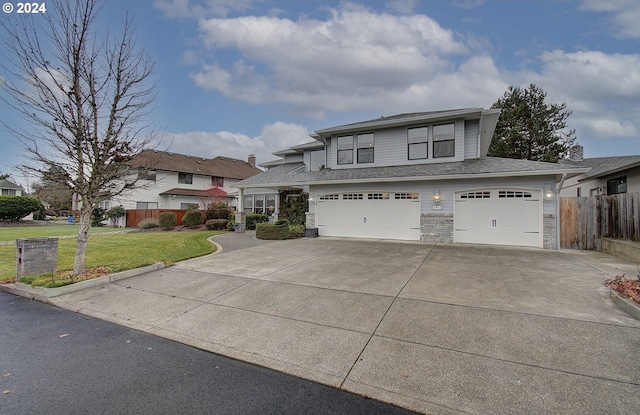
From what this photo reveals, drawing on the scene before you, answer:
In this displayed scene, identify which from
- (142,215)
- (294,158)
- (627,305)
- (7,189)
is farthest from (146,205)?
(627,305)

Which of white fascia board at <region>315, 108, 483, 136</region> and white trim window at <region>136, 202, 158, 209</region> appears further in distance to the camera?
white trim window at <region>136, 202, 158, 209</region>

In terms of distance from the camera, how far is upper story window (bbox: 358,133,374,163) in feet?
45.8

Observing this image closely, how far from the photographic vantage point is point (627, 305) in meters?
4.27

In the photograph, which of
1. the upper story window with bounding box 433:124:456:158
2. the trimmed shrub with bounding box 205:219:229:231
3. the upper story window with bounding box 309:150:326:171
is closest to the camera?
the upper story window with bounding box 433:124:456:158

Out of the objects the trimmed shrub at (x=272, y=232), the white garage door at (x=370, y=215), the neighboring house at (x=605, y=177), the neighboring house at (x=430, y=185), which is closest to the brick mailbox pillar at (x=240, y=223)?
the neighboring house at (x=430, y=185)

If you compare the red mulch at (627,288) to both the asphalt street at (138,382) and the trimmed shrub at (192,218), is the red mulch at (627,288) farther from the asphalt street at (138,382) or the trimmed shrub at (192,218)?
the trimmed shrub at (192,218)

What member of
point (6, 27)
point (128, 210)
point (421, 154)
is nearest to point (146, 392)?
point (6, 27)

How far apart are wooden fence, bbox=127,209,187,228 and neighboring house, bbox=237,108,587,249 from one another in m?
10.8

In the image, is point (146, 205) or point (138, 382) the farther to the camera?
point (146, 205)

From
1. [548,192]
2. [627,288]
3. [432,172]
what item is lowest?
[627,288]

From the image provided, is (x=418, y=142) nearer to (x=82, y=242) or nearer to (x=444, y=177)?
(x=444, y=177)

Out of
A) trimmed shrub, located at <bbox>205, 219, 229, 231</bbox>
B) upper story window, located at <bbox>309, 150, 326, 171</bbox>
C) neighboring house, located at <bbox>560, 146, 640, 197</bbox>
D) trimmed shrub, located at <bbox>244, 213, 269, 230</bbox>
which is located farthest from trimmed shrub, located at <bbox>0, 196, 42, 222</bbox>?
neighboring house, located at <bbox>560, 146, 640, 197</bbox>

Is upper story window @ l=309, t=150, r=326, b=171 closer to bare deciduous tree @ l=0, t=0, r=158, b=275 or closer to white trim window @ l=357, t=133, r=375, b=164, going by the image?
white trim window @ l=357, t=133, r=375, b=164

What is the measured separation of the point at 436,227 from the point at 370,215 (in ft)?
9.43
